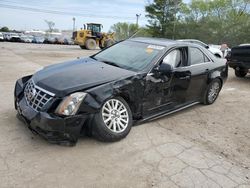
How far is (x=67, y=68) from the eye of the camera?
4.14m

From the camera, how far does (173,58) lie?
183 inches

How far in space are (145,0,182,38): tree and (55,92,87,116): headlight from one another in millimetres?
38222

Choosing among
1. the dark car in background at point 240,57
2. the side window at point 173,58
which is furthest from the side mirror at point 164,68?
the dark car in background at point 240,57

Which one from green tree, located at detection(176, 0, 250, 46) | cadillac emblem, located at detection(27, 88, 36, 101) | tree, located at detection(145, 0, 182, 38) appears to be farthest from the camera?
tree, located at detection(145, 0, 182, 38)

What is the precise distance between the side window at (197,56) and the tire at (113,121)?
1.98 metres

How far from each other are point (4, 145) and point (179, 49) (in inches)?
130

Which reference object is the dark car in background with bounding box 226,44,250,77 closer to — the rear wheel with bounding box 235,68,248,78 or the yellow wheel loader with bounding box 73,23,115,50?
the rear wheel with bounding box 235,68,248,78

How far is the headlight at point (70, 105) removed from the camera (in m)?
3.25

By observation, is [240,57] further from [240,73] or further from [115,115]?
[115,115]

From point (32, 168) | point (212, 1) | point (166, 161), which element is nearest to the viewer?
point (32, 168)

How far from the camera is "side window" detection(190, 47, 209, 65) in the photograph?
509 cm

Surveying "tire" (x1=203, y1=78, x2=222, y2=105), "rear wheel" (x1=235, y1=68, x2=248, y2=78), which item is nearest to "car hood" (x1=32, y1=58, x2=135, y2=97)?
"tire" (x1=203, y1=78, x2=222, y2=105)

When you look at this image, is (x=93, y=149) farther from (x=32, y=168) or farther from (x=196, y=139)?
(x=196, y=139)

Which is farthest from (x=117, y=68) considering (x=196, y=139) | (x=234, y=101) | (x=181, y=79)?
(x=234, y=101)
